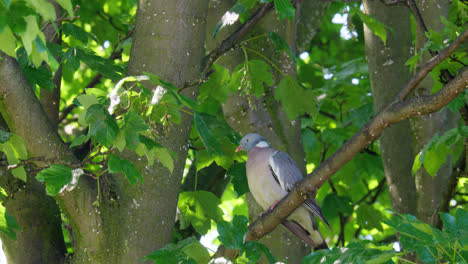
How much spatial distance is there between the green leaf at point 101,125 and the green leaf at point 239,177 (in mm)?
1567

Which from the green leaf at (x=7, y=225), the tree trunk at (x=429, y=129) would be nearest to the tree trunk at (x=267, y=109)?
the tree trunk at (x=429, y=129)

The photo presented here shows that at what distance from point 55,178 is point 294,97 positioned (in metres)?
1.73

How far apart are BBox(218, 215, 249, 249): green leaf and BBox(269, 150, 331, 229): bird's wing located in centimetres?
155

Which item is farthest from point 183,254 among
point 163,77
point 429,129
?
point 429,129

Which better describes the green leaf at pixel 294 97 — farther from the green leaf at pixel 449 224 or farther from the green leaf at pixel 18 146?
the green leaf at pixel 18 146

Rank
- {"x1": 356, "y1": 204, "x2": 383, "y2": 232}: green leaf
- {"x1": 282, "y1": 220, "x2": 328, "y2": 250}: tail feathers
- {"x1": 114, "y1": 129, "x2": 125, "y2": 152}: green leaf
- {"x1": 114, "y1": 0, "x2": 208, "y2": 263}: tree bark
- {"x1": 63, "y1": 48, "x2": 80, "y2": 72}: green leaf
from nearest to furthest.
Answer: {"x1": 114, "y1": 129, "x2": 125, "y2": 152}: green leaf < {"x1": 114, "y1": 0, "x2": 208, "y2": 263}: tree bark < {"x1": 63, "y1": 48, "x2": 80, "y2": 72}: green leaf < {"x1": 282, "y1": 220, "x2": 328, "y2": 250}: tail feathers < {"x1": 356, "y1": 204, "x2": 383, "y2": 232}: green leaf

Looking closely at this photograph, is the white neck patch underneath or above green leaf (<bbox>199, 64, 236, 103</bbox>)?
underneath

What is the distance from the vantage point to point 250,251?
7.94 ft

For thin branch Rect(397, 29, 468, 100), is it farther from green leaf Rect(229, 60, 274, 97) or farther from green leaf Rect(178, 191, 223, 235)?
green leaf Rect(178, 191, 223, 235)

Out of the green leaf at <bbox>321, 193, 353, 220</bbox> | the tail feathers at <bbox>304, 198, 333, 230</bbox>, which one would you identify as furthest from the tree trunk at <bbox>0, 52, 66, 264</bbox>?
the green leaf at <bbox>321, 193, 353, 220</bbox>

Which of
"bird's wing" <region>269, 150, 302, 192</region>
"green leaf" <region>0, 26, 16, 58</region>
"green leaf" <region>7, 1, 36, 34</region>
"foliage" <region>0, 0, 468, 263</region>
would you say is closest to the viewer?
"green leaf" <region>7, 1, 36, 34</region>

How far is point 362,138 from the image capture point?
2.59m

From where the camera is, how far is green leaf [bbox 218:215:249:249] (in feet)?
7.89

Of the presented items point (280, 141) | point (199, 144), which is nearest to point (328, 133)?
point (280, 141)
